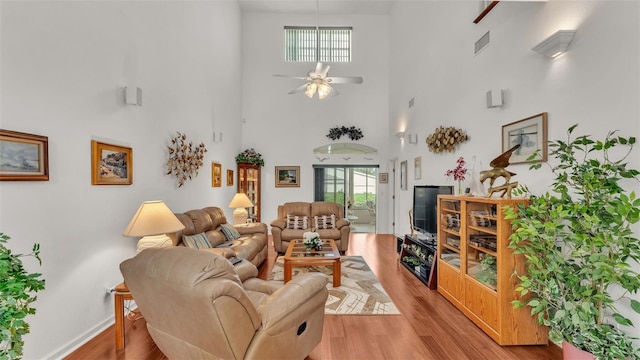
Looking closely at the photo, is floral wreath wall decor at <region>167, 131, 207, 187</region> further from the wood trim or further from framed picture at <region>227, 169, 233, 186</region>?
the wood trim

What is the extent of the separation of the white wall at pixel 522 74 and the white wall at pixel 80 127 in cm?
406

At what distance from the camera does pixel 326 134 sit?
7.67 m

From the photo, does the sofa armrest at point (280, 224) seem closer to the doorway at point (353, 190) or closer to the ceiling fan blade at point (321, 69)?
the doorway at point (353, 190)

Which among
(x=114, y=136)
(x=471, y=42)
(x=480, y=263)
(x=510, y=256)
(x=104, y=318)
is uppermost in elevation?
(x=471, y=42)

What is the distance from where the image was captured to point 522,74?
8.93 feet

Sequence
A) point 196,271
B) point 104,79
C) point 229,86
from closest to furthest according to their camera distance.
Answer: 1. point 196,271
2. point 104,79
3. point 229,86

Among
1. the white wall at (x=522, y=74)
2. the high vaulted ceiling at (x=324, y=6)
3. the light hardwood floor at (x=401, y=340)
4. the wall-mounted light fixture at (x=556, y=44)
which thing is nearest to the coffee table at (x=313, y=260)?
the light hardwood floor at (x=401, y=340)

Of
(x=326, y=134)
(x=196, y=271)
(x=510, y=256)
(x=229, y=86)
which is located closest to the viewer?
(x=196, y=271)

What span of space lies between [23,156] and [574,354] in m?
3.98

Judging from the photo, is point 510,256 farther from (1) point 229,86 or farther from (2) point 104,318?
(1) point 229,86

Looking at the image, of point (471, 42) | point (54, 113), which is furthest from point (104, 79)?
point (471, 42)

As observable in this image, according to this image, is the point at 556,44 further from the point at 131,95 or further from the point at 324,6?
the point at 324,6

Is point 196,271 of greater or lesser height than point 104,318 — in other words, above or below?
above

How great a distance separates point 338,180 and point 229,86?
371 cm
